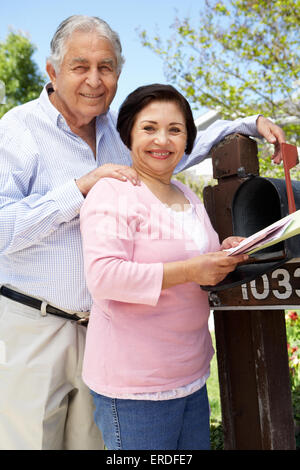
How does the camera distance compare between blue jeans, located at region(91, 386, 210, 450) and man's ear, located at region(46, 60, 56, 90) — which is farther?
man's ear, located at region(46, 60, 56, 90)

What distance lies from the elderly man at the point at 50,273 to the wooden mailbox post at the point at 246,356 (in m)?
0.60

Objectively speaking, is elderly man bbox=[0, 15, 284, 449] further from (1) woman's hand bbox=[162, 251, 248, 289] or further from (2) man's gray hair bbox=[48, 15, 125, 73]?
(1) woman's hand bbox=[162, 251, 248, 289]

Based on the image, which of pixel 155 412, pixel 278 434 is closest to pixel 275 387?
pixel 278 434

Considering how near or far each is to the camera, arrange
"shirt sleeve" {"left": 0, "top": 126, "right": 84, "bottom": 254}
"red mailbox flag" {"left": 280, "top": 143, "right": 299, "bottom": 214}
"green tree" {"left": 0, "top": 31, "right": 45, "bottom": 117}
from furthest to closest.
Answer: "green tree" {"left": 0, "top": 31, "right": 45, "bottom": 117}, "shirt sleeve" {"left": 0, "top": 126, "right": 84, "bottom": 254}, "red mailbox flag" {"left": 280, "top": 143, "right": 299, "bottom": 214}

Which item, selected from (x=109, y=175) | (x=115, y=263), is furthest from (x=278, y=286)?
(x=109, y=175)

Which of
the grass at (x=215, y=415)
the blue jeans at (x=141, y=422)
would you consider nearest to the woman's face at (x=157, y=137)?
the blue jeans at (x=141, y=422)

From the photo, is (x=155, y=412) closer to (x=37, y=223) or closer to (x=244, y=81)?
(x=37, y=223)

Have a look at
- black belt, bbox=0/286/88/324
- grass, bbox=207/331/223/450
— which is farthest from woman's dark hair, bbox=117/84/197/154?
grass, bbox=207/331/223/450

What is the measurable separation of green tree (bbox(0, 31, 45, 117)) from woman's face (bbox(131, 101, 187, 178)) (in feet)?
46.2

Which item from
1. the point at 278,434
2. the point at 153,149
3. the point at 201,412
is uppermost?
the point at 153,149

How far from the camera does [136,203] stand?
5.28 feet

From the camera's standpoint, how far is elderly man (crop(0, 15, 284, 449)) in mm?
1901

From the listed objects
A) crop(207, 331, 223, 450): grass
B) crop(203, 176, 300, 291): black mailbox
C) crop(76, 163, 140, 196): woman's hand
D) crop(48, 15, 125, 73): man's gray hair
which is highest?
crop(48, 15, 125, 73): man's gray hair

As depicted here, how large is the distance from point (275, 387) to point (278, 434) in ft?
0.65
